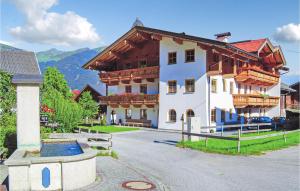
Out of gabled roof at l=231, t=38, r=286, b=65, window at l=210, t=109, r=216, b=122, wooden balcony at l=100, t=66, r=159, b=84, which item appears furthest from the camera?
gabled roof at l=231, t=38, r=286, b=65

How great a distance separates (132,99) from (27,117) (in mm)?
25529

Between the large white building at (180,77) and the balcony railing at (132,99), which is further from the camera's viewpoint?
the balcony railing at (132,99)

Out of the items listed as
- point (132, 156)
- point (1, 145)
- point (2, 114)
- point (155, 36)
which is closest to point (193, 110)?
point (155, 36)

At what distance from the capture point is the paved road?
10.4 meters

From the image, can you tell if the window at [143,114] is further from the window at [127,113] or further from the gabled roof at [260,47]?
the gabled roof at [260,47]

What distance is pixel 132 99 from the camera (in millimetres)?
35625

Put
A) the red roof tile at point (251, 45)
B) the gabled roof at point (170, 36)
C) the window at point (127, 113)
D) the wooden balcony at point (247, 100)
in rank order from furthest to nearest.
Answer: the window at point (127, 113) < the red roof tile at point (251, 45) < the wooden balcony at point (247, 100) < the gabled roof at point (170, 36)

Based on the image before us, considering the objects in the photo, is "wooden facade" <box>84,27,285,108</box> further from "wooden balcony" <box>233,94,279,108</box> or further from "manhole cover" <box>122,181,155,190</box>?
"manhole cover" <box>122,181,155,190</box>

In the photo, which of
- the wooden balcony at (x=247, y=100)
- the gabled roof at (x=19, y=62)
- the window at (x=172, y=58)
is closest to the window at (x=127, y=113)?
the window at (x=172, y=58)

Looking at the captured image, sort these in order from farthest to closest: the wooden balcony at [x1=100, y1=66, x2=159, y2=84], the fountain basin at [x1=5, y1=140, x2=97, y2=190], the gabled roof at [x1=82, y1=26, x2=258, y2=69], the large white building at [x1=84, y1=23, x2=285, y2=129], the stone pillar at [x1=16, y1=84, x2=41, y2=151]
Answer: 1. the wooden balcony at [x1=100, y1=66, x2=159, y2=84]
2. the large white building at [x1=84, y1=23, x2=285, y2=129]
3. the gabled roof at [x1=82, y1=26, x2=258, y2=69]
4. the stone pillar at [x1=16, y1=84, x2=41, y2=151]
5. the fountain basin at [x1=5, y1=140, x2=97, y2=190]

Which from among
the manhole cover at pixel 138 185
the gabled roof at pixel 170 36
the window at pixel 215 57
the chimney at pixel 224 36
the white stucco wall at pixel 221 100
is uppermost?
the chimney at pixel 224 36

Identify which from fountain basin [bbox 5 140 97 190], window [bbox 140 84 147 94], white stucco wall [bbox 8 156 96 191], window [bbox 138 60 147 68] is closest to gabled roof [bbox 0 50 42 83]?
window [bbox 138 60 147 68]

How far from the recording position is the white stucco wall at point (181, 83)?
97.5 feet

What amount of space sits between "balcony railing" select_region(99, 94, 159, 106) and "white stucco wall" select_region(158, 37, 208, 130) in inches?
40.3
